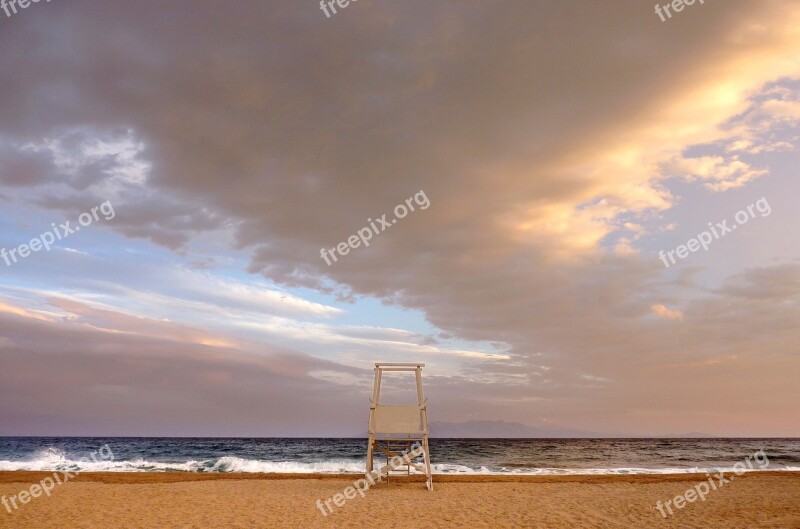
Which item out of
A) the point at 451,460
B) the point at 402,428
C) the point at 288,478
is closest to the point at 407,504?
the point at 402,428

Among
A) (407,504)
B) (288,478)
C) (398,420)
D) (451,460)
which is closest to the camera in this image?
(407,504)

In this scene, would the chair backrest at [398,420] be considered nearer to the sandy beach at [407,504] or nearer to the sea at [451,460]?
the sandy beach at [407,504]

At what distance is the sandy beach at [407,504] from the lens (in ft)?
36.8

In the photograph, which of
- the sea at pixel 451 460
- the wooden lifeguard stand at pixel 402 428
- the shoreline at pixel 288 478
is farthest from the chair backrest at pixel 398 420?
the sea at pixel 451 460

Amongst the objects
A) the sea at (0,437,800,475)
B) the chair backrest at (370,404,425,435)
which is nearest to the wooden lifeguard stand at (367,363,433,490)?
the chair backrest at (370,404,425,435)

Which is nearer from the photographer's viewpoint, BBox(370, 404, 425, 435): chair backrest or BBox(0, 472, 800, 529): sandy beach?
BBox(0, 472, 800, 529): sandy beach

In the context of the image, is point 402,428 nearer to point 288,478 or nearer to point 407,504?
point 407,504

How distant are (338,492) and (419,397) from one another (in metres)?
3.77

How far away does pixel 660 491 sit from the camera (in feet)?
52.8

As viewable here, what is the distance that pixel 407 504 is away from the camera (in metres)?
13.4

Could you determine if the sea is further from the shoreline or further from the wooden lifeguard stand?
the wooden lifeguard stand

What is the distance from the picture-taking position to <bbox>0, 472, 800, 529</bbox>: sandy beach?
11.2 meters

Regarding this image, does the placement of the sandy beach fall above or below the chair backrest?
below

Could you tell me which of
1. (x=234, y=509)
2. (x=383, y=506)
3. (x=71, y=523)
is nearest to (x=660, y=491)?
(x=383, y=506)
